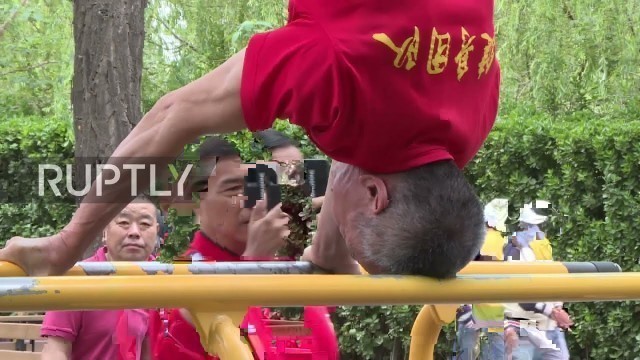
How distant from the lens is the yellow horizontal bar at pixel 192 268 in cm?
225

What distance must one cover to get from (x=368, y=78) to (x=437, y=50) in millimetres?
158

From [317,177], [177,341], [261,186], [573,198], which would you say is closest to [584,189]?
[573,198]

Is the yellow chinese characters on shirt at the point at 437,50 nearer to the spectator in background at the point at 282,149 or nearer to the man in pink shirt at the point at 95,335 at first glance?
the spectator in background at the point at 282,149

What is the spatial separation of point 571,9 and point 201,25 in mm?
4132

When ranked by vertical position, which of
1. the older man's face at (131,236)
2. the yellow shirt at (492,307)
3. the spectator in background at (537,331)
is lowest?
the spectator in background at (537,331)

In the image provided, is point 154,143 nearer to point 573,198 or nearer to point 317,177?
point 317,177

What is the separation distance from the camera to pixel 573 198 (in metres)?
8.61

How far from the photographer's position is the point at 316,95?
7.14ft

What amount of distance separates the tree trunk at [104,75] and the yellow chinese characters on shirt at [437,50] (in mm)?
3591

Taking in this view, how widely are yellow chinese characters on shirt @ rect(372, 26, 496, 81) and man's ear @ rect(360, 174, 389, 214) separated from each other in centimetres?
24

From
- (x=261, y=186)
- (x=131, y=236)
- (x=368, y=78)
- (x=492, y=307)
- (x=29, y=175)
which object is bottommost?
(x=492, y=307)

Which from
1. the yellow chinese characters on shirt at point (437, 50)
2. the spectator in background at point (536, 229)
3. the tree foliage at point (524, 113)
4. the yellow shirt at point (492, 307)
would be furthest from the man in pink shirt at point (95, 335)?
the spectator in background at point (536, 229)

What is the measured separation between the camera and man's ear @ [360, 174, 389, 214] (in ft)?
7.29

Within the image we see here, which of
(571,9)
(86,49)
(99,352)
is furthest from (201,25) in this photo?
(99,352)
